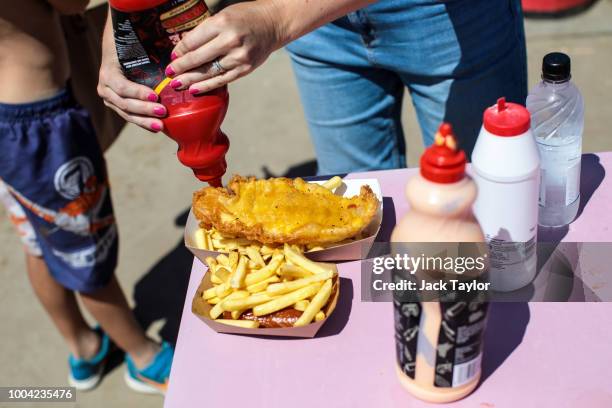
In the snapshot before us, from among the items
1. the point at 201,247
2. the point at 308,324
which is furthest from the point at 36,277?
the point at 308,324

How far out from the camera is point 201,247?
5.13 feet

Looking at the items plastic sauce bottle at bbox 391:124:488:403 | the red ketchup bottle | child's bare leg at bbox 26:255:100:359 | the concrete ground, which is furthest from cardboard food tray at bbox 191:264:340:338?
the concrete ground

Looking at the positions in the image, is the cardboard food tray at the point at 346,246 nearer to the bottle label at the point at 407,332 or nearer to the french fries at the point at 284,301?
the french fries at the point at 284,301

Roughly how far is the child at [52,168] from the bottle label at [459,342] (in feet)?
4.58

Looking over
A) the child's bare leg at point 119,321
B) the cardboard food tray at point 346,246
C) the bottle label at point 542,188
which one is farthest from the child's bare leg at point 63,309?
the bottle label at point 542,188

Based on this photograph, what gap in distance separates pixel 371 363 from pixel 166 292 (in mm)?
1878

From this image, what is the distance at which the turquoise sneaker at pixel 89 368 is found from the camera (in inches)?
105

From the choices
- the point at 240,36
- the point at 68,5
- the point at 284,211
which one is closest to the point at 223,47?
the point at 240,36

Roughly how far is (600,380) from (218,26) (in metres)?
0.99

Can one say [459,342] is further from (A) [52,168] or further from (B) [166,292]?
(B) [166,292]

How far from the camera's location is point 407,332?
1123 mm

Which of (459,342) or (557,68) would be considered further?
(557,68)

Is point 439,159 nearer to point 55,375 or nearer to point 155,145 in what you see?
point 55,375

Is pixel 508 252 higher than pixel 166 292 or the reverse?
higher
